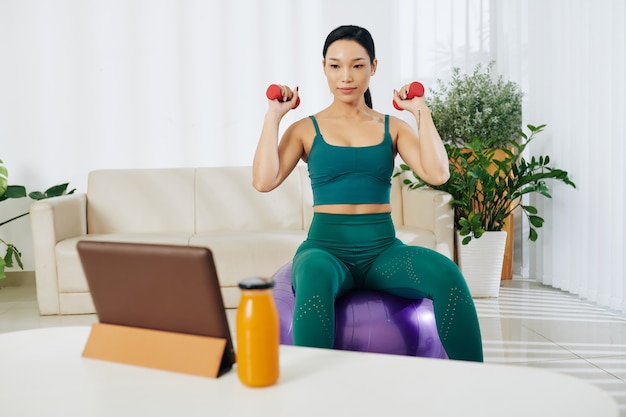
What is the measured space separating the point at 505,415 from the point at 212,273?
1.43ft

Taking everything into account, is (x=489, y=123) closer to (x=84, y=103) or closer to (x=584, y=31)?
(x=584, y=31)

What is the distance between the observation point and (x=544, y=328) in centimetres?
290

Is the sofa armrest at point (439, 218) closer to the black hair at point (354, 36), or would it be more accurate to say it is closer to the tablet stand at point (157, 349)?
the black hair at point (354, 36)

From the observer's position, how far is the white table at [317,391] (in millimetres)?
815

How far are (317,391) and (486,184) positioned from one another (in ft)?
9.14

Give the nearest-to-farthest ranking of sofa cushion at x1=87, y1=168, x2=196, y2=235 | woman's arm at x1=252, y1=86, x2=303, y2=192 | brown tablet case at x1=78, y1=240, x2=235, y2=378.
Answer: brown tablet case at x1=78, y1=240, x2=235, y2=378, woman's arm at x1=252, y1=86, x2=303, y2=192, sofa cushion at x1=87, y1=168, x2=196, y2=235

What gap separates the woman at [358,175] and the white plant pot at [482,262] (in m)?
1.67

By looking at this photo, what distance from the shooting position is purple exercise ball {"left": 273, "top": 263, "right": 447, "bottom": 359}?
5.48ft

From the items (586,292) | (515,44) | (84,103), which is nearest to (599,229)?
(586,292)

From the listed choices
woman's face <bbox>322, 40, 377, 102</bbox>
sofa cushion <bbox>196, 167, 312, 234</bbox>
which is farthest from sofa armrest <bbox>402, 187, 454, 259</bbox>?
woman's face <bbox>322, 40, 377, 102</bbox>

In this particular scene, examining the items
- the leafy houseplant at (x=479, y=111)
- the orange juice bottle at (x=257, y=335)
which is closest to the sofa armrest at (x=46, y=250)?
the leafy houseplant at (x=479, y=111)

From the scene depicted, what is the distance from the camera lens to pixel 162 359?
99 cm

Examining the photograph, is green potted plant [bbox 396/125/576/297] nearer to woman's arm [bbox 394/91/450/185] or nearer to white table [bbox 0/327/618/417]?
woman's arm [bbox 394/91/450/185]

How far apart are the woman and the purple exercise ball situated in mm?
39
